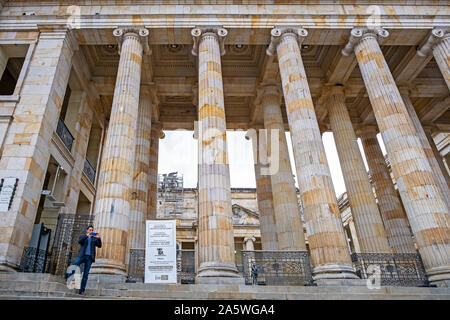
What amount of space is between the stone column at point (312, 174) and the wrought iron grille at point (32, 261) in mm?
8695

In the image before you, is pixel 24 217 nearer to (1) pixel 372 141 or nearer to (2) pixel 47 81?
(2) pixel 47 81

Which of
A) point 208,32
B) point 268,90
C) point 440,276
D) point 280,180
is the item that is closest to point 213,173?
point 280,180

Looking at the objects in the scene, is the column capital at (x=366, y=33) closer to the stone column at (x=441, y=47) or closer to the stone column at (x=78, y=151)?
the stone column at (x=441, y=47)

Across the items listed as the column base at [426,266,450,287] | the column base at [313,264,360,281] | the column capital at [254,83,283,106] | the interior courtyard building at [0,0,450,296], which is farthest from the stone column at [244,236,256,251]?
the column base at [426,266,450,287]

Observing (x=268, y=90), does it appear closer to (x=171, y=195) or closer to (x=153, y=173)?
(x=153, y=173)

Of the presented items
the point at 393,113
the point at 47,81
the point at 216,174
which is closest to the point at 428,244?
the point at 393,113

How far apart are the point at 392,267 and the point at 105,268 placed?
9.34 metres

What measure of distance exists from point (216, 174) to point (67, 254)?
20.1ft

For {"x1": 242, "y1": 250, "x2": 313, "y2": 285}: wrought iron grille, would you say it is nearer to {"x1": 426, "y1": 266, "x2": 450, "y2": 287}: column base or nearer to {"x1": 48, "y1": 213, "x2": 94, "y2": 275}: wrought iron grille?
{"x1": 426, "y1": 266, "x2": 450, "y2": 287}: column base

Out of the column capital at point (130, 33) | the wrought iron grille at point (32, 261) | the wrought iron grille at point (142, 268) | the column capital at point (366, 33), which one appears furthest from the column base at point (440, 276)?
the column capital at point (130, 33)

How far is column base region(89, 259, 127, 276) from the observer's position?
8716 millimetres

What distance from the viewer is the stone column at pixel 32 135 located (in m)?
9.61

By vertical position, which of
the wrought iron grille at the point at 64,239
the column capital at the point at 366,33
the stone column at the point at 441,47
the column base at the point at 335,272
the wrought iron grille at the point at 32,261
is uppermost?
the column capital at the point at 366,33

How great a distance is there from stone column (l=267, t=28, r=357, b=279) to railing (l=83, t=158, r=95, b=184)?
1110cm
